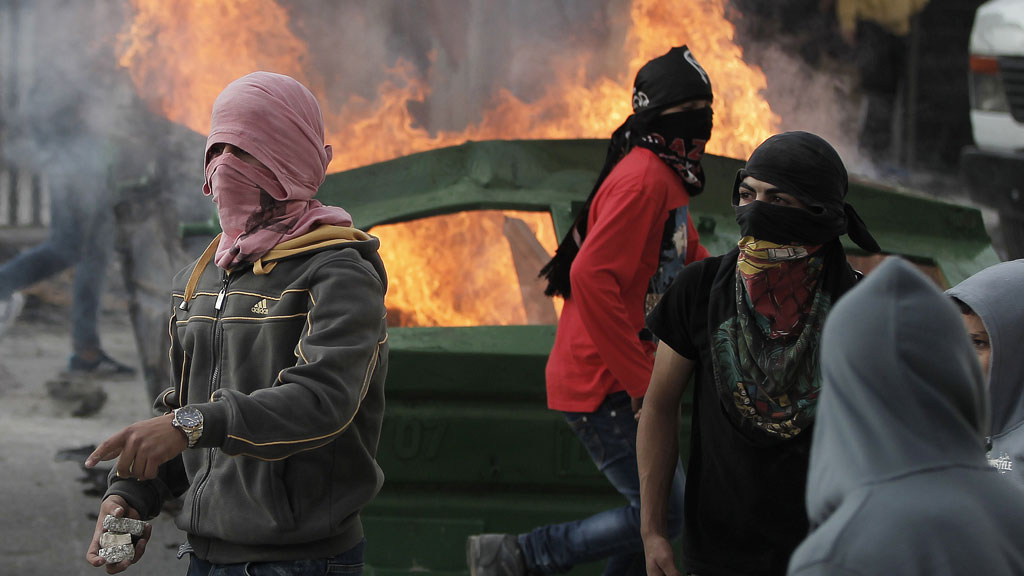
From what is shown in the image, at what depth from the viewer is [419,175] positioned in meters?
4.98

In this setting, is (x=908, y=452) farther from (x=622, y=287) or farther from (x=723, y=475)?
(x=622, y=287)

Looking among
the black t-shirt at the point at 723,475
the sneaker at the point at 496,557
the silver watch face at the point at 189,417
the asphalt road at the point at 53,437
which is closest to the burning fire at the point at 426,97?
the sneaker at the point at 496,557

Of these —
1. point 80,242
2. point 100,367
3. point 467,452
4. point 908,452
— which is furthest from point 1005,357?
point 100,367

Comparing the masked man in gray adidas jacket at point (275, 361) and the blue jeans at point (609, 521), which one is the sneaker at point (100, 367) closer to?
the blue jeans at point (609, 521)

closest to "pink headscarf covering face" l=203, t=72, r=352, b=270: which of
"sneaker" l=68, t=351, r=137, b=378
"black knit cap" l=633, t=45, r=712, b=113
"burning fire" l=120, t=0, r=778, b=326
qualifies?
"black knit cap" l=633, t=45, r=712, b=113

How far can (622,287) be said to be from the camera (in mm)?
3189

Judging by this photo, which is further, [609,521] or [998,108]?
[998,108]

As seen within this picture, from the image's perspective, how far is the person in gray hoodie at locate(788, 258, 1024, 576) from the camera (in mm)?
1332

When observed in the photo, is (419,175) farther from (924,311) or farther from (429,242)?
(924,311)

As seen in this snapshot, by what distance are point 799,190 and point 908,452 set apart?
3.16 feet

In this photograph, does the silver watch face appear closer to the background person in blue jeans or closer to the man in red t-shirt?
the man in red t-shirt

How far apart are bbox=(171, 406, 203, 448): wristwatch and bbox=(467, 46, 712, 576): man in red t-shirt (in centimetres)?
137

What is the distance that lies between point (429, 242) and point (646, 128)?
1546 millimetres

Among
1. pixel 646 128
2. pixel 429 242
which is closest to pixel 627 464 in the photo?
pixel 646 128
